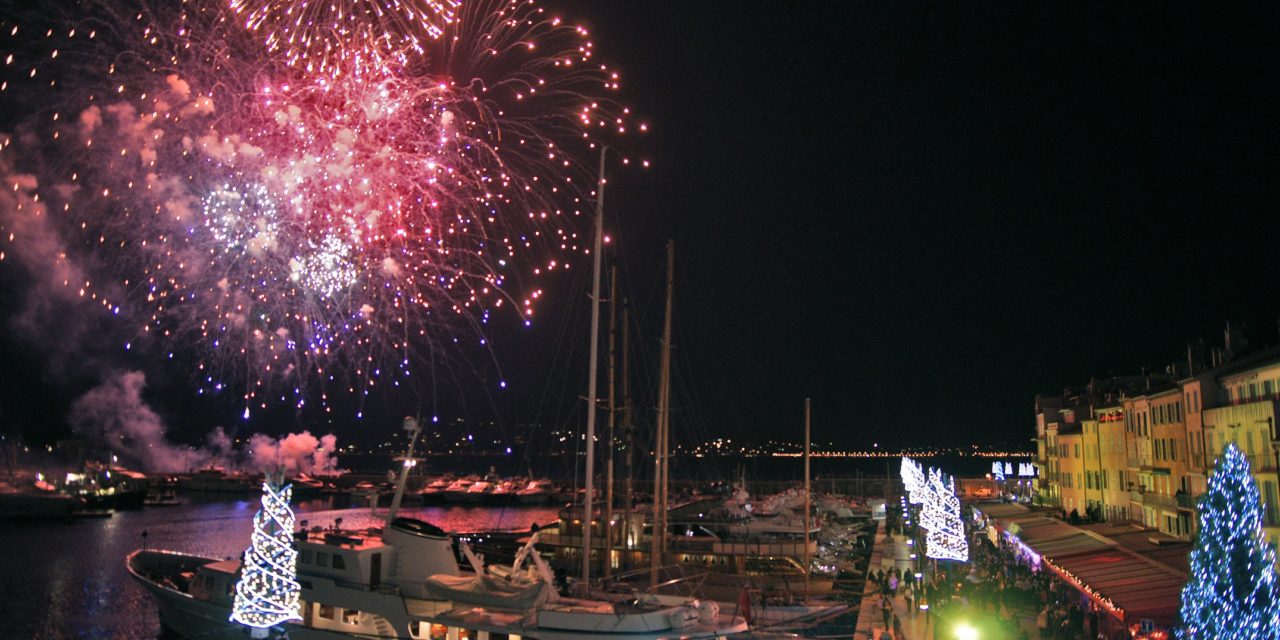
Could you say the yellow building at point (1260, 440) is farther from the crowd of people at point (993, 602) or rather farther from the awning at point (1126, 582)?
the crowd of people at point (993, 602)

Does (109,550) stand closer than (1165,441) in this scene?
No

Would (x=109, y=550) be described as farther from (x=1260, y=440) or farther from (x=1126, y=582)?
(x=1260, y=440)

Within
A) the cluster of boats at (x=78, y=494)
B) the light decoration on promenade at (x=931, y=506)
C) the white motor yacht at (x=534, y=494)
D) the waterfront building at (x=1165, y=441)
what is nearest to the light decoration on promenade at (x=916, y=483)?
the light decoration on promenade at (x=931, y=506)

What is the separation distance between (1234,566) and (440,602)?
660 inches

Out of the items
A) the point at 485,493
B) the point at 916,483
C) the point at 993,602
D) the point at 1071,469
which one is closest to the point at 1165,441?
the point at 993,602

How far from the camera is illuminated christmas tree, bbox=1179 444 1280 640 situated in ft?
44.0

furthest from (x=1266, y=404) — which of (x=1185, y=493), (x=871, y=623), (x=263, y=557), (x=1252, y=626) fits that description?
(x=263, y=557)

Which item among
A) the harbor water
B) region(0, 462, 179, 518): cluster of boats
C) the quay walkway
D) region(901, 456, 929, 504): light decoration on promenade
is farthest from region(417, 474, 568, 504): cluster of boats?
the quay walkway

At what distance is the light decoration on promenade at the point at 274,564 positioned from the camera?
2398 centimetres

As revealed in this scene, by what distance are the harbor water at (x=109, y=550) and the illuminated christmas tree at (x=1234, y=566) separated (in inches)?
1367

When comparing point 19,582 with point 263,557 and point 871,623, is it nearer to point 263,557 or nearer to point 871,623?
point 263,557

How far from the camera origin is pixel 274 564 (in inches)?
953

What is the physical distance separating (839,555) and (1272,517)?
2874 cm

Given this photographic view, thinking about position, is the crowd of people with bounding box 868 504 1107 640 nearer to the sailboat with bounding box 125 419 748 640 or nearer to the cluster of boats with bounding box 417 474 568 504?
the sailboat with bounding box 125 419 748 640
